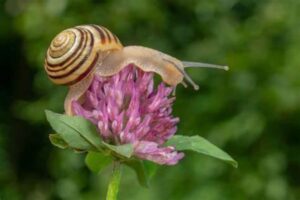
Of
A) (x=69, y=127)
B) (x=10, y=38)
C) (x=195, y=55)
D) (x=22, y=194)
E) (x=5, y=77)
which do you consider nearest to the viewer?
(x=69, y=127)

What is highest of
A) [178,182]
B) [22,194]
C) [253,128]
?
[253,128]

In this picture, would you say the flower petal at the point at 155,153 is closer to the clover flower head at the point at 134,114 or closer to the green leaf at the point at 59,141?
the clover flower head at the point at 134,114

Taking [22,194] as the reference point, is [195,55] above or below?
above

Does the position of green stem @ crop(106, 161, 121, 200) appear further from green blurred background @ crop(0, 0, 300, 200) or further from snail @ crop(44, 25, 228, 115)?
green blurred background @ crop(0, 0, 300, 200)

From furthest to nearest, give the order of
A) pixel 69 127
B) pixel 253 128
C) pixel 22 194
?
pixel 22 194, pixel 253 128, pixel 69 127

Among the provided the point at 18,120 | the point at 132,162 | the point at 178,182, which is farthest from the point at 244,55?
Result: the point at 132,162

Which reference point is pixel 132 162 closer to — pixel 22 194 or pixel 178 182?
pixel 178 182

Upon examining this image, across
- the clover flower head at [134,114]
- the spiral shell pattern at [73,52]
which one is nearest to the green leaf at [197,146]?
the clover flower head at [134,114]

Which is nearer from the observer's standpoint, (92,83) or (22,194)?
(92,83)

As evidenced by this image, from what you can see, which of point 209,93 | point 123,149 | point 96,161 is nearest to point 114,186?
point 123,149

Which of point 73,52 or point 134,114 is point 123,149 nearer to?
point 134,114
